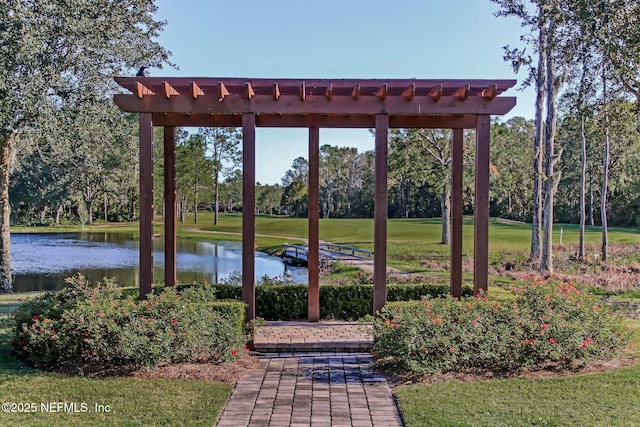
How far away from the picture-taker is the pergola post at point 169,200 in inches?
252

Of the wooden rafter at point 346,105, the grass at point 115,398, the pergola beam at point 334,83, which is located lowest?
the grass at point 115,398

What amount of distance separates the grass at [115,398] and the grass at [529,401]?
1.57m

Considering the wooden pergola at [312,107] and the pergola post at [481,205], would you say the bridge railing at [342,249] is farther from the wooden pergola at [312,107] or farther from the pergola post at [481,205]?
the wooden pergola at [312,107]

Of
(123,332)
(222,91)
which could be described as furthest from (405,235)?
(123,332)

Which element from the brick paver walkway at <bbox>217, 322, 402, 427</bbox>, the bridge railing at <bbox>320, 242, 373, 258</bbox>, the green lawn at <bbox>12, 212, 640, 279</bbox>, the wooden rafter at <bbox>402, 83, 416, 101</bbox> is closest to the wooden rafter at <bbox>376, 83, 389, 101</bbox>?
the wooden rafter at <bbox>402, 83, 416, 101</bbox>

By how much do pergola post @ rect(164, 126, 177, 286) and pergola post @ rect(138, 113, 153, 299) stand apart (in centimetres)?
105

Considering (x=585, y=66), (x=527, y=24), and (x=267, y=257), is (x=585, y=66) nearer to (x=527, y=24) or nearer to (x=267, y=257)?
(x=527, y=24)

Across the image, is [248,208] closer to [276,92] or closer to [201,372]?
[276,92]

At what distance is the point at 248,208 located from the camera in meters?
5.48

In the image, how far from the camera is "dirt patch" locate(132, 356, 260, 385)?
4328 millimetres

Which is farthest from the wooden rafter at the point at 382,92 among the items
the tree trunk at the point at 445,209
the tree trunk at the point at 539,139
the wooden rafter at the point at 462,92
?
the tree trunk at the point at 445,209

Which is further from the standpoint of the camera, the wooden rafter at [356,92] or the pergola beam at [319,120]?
the pergola beam at [319,120]

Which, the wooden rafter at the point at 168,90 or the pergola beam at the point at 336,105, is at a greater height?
the wooden rafter at the point at 168,90

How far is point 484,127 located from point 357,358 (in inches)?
120
